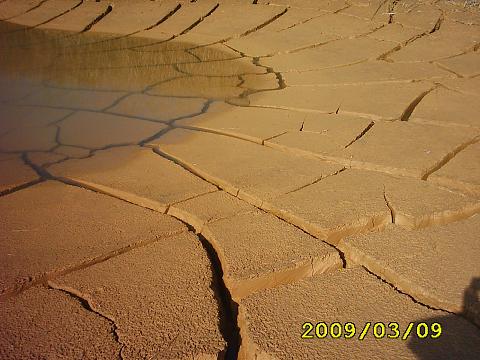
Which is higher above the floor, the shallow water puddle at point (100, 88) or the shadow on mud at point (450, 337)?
the shadow on mud at point (450, 337)

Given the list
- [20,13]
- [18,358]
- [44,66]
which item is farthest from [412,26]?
[20,13]

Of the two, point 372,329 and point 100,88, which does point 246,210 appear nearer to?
point 372,329

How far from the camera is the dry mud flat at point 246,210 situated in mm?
1035

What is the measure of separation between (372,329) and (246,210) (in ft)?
2.02

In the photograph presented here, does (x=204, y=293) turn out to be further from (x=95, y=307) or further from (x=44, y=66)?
(x=44, y=66)

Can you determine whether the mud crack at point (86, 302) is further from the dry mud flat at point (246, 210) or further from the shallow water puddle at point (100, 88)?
the shallow water puddle at point (100, 88)

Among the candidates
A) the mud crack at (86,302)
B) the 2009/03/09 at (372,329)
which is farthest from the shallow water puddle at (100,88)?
the 2009/03/09 at (372,329)

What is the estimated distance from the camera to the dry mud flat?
3.40ft

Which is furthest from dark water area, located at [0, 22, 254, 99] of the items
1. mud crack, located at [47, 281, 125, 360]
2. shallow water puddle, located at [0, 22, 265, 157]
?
mud crack, located at [47, 281, 125, 360]

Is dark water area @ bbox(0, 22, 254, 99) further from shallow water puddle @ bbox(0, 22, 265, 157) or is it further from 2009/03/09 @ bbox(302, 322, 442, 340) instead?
2009/03/09 @ bbox(302, 322, 442, 340)

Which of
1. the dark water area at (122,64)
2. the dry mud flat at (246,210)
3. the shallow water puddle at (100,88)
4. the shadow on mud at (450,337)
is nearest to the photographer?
the shadow on mud at (450,337)

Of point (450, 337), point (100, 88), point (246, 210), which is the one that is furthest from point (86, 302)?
point (100, 88)

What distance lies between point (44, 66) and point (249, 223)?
3.09 meters

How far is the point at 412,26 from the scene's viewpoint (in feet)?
13.6
